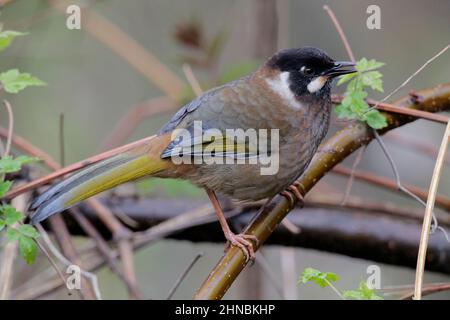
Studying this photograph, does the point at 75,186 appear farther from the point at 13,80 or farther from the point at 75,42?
the point at 75,42

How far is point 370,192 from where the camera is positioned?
6.92 metres

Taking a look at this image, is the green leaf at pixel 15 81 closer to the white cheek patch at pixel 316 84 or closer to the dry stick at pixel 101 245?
the dry stick at pixel 101 245

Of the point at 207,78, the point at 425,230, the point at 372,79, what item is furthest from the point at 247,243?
the point at 207,78

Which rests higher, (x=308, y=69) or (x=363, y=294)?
(x=308, y=69)

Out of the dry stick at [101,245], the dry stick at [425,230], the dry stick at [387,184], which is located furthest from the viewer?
the dry stick at [387,184]

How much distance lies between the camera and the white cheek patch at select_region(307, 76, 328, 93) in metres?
3.43

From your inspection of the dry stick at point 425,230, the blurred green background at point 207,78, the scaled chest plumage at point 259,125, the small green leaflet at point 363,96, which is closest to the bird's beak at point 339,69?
the scaled chest plumage at point 259,125

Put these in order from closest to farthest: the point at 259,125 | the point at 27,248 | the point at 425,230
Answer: the point at 425,230
the point at 27,248
the point at 259,125

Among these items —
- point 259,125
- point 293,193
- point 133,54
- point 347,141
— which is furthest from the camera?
point 133,54

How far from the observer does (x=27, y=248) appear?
8.63 feet

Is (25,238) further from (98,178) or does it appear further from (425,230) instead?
(425,230)

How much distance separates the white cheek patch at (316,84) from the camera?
3.43 metres

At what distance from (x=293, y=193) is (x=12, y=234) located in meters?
1.27
